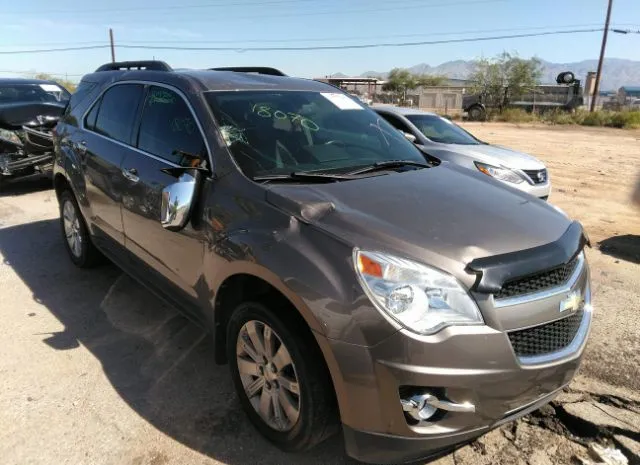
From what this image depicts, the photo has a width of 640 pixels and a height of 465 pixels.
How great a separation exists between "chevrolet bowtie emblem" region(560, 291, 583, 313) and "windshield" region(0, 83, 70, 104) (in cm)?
945

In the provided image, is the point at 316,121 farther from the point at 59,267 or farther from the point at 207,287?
the point at 59,267

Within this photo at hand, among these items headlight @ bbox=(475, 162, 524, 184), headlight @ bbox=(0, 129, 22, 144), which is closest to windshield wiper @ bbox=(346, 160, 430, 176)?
headlight @ bbox=(475, 162, 524, 184)

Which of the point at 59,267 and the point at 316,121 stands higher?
the point at 316,121

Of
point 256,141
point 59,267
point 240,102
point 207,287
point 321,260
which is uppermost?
point 240,102

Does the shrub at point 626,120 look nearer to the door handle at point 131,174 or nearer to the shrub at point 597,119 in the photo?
the shrub at point 597,119

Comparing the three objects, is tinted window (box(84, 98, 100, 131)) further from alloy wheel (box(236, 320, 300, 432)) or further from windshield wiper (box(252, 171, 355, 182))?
alloy wheel (box(236, 320, 300, 432))

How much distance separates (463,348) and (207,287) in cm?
147

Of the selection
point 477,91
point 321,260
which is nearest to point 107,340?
point 321,260

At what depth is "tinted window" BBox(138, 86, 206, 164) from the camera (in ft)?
10.5

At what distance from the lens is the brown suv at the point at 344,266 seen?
2.08 m

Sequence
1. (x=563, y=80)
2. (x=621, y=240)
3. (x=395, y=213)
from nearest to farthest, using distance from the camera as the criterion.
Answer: (x=395, y=213), (x=621, y=240), (x=563, y=80)

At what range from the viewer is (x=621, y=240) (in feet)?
20.4

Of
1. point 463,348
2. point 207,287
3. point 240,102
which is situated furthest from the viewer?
point 240,102

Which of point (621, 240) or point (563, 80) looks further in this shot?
point (563, 80)
